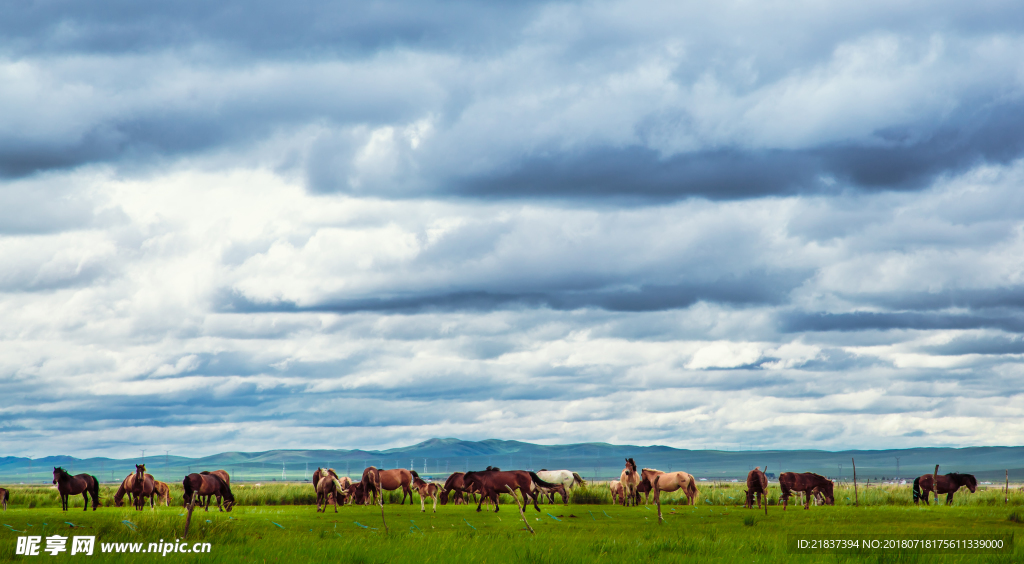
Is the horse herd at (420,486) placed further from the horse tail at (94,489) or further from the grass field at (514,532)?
the grass field at (514,532)

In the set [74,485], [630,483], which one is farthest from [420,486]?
[74,485]

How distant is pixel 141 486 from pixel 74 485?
380 centimetres

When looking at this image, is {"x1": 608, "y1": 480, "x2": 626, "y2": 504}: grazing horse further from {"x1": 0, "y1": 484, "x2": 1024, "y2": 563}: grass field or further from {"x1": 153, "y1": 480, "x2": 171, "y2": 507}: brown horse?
{"x1": 153, "y1": 480, "x2": 171, "y2": 507}: brown horse

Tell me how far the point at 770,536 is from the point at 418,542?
13.3 m

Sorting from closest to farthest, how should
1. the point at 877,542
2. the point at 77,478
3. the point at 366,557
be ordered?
the point at 366,557
the point at 877,542
the point at 77,478

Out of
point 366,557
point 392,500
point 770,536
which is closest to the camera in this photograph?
point 366,557

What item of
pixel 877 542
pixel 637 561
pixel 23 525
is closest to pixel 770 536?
pixel 877 542

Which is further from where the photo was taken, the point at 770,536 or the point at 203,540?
the point at 770,536

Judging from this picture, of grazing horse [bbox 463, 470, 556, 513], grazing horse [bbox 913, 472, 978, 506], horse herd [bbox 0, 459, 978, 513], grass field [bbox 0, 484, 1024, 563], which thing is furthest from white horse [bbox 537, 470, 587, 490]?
grazing horse [bbox 913, 472, 978, 506]

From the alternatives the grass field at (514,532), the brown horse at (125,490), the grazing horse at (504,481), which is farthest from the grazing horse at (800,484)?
the brown horse at (125,490)

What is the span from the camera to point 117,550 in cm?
2572

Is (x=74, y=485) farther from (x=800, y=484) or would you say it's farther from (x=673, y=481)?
(x=800, y=484)

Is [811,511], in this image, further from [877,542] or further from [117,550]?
[117,550]

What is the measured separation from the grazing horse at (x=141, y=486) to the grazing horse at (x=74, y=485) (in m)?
2.04
